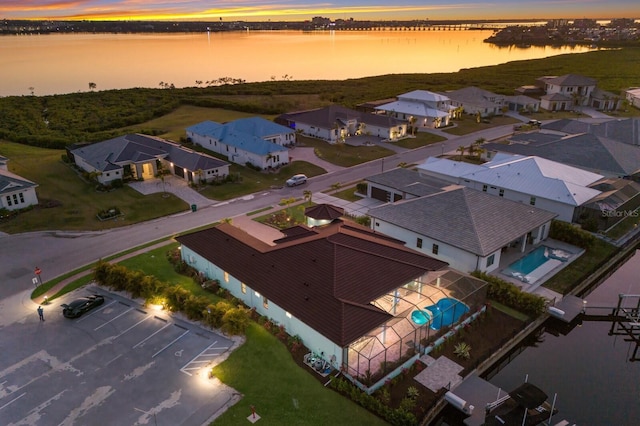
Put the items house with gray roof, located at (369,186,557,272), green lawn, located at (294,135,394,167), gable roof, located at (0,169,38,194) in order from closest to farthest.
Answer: house with gray roof, located at (369,186,557,272) → gable roof, located at (0,169,38,194) → green lawn, located at (294,135,394,167)

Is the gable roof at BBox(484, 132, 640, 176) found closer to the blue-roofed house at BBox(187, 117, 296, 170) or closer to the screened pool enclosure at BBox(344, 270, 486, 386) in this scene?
the blue-roofed house at BBox(187, 117, 296, 170)

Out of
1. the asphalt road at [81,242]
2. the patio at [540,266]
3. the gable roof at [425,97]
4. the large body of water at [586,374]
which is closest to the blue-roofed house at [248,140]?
the asphalt road at [81,242]

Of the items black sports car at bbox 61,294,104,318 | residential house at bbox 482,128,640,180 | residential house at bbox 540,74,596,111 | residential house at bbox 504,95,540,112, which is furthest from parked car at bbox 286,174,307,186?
residential house at bbox 540,74,596,111

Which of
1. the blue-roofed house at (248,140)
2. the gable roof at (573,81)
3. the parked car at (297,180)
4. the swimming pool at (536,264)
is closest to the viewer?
the swimming pool at (536,264)

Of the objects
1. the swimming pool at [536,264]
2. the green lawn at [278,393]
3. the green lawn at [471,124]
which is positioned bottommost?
the swimming pool at [536,264]

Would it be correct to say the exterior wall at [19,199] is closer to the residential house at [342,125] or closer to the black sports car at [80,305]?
the black sports car at [80,305]

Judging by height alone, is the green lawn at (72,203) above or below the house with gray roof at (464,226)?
below
